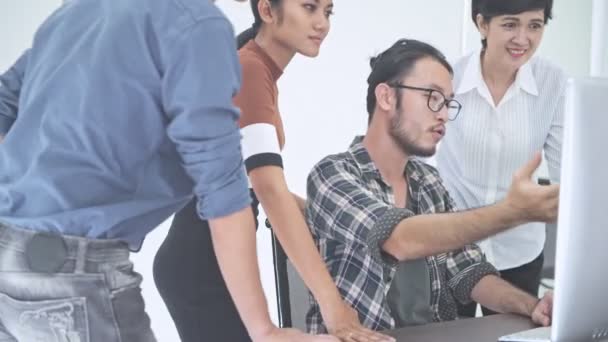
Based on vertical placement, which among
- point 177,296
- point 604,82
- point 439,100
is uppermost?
point 604,82

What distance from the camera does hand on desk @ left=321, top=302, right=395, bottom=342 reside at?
1139 millimetres

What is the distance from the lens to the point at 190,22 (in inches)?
35.7

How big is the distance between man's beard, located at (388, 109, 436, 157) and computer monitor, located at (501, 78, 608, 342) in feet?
Result: 2.65

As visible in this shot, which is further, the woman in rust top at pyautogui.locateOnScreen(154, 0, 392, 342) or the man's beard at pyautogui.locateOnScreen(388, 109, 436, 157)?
the man's beard at pyautogui.locateOnScreen(388, 109, 436, 157)

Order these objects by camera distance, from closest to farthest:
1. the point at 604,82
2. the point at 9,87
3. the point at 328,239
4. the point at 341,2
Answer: the point at 604,82 → the point at 9,87 → the point at 328,239 → the point at 341,2

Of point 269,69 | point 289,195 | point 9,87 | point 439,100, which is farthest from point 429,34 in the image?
point 9,87

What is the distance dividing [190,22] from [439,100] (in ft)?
3.15

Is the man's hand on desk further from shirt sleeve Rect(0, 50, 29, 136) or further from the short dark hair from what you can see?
the short dark hair

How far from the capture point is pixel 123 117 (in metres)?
0.92

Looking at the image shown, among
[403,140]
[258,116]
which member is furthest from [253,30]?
[403,140]

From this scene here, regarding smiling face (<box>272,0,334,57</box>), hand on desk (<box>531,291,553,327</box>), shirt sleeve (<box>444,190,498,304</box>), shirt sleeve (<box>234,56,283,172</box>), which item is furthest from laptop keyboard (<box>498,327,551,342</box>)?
smiling face (<box>272,0,334,57</box>)

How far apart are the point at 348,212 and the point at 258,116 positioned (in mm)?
270

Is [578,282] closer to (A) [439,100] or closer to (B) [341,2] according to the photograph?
(A) [439,100]

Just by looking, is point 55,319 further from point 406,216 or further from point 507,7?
point 507,7
